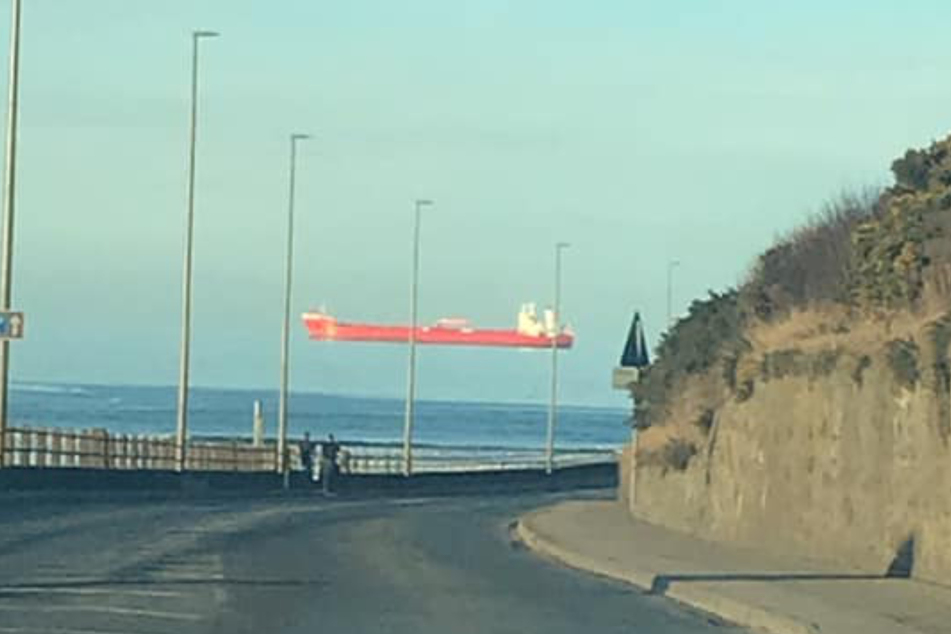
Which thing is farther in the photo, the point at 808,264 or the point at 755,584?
the point at 808,264

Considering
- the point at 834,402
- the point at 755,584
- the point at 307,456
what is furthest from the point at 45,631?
the point at 307,456

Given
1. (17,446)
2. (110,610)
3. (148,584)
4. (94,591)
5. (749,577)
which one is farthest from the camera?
(17,446)

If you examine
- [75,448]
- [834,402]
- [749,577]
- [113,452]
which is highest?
[834,402]

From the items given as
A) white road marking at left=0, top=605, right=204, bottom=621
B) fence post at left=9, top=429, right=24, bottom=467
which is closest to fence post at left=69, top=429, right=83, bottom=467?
fence post at left=9, top=429, right=24, bottom=467

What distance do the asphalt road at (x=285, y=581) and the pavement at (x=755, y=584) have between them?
42 centimetres

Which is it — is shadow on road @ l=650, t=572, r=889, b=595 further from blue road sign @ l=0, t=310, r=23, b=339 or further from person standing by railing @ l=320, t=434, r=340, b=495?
person standing by railing @ l=320, t=434, r=340, b=495

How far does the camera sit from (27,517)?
36.7 meters

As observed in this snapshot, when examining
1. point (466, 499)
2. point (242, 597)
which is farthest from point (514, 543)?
point (466, 499)

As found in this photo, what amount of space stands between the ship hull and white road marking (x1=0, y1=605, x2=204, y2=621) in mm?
95397

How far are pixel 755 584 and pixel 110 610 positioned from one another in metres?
7.19

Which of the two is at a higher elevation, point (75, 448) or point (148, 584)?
point (75, 448)

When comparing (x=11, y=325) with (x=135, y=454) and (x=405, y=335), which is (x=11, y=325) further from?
(x=405, y=335)

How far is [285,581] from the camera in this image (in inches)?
985

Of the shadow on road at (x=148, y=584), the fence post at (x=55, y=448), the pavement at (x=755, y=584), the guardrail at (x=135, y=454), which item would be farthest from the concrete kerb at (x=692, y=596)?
the fence post at (x=55, y=448)
